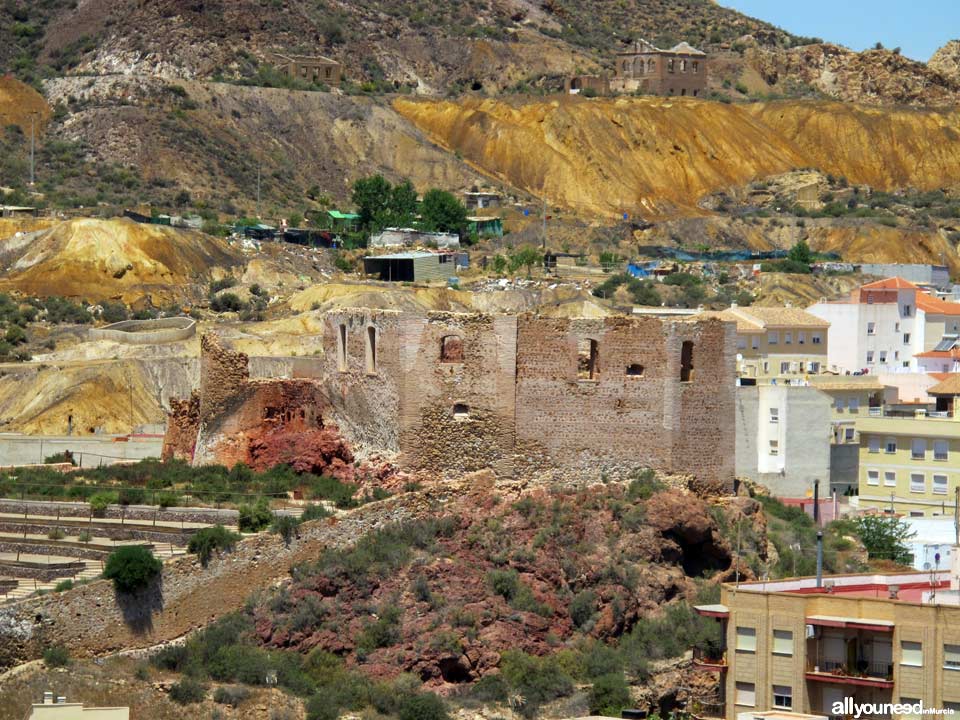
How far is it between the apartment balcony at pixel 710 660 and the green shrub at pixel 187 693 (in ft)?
27.8

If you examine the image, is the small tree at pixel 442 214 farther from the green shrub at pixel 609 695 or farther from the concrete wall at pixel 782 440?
the green shrub at pixel 609 695

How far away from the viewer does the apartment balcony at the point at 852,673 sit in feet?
112

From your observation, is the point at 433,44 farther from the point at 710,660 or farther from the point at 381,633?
the point at 710,660

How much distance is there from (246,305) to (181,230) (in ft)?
36.2

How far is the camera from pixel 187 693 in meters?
41.2

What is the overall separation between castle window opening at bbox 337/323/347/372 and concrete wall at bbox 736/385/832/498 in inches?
442

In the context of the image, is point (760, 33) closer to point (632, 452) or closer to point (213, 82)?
point (213, 82)

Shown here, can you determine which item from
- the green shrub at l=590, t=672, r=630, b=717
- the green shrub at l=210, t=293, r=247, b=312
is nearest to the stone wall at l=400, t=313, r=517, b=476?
the green shrub at l=590, t=672, r=630, b=717

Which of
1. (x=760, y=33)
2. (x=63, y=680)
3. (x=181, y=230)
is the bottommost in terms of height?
(x=63, y=680)

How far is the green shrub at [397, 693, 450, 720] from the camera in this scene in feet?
136

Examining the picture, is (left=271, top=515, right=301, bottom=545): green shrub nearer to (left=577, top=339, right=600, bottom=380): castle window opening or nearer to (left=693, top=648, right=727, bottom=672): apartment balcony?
(left=577, top=339, right=600, bottom=380): castle window opening

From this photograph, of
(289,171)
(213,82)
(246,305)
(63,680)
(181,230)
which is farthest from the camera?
(213,82)

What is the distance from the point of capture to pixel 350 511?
4756cm

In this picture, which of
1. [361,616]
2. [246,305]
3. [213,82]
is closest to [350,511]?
[361,616]
